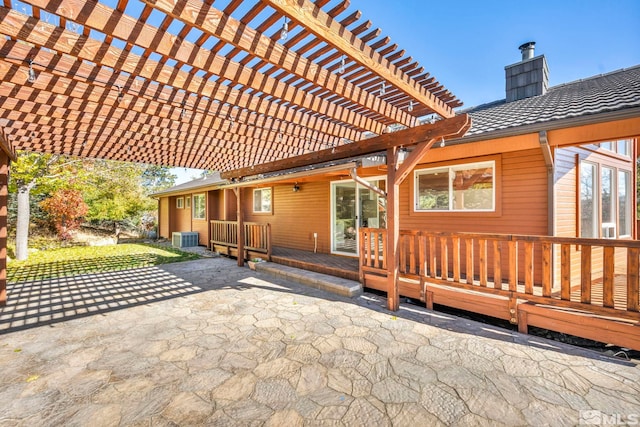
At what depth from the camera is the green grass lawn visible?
6840 mm

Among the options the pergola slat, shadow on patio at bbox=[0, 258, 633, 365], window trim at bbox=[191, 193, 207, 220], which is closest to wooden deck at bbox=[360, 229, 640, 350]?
shadow on patio at bbox=[0, 258, 633, 365]

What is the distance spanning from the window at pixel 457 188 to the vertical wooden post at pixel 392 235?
1776 mm

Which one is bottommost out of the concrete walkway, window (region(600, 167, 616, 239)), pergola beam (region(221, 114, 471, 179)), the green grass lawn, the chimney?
the concrete walkway

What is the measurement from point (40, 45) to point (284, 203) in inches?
293

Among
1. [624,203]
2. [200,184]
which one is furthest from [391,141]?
[200,184]

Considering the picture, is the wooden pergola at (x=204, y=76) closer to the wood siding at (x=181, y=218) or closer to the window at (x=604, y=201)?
the window at (x=604, y=201)

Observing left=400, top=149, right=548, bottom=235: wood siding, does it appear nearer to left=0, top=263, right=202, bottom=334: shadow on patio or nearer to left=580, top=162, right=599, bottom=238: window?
left=580, top=162, right=599, bottom=238: window

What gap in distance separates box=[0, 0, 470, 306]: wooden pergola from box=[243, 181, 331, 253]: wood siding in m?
2.73

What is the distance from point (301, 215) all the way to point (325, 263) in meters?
2.69

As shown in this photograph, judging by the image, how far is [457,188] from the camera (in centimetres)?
540

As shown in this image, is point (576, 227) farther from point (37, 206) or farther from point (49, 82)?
point (37, 206)

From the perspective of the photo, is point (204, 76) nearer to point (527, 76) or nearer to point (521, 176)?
point (521, 176)

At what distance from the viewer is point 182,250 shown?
35.9ft

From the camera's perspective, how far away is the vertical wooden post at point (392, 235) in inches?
167
